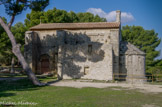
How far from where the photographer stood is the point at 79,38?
78.5 feet

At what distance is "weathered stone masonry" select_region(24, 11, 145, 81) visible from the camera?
19.1 m

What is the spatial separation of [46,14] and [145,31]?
71.2ft

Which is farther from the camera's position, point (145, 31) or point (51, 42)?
point (145, 31)

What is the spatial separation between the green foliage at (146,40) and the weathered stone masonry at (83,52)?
1537 centimetres

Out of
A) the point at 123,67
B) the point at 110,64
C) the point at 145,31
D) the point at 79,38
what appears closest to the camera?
the point at 110,64

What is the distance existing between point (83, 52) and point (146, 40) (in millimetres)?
24755

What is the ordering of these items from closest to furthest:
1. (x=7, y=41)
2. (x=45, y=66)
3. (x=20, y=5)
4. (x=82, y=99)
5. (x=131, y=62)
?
(x=82, y=99)
(x=20, y=5)
(x=131, y=62)
(x=45, y=66)
(x=7, y=41)

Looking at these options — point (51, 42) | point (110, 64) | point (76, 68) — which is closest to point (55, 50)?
point (51, 42)

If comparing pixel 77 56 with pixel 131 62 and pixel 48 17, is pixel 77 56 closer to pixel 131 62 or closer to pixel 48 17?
pixel 131 62

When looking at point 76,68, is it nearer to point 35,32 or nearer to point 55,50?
point 55,50

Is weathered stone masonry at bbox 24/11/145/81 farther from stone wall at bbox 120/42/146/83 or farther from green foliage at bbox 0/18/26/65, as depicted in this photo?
green foliage at bbox 0/18/26/65

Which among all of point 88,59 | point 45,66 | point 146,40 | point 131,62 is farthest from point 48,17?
point 146,40

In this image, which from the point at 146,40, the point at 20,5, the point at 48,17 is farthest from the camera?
the point at 146,40

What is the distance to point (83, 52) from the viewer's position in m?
19.6
